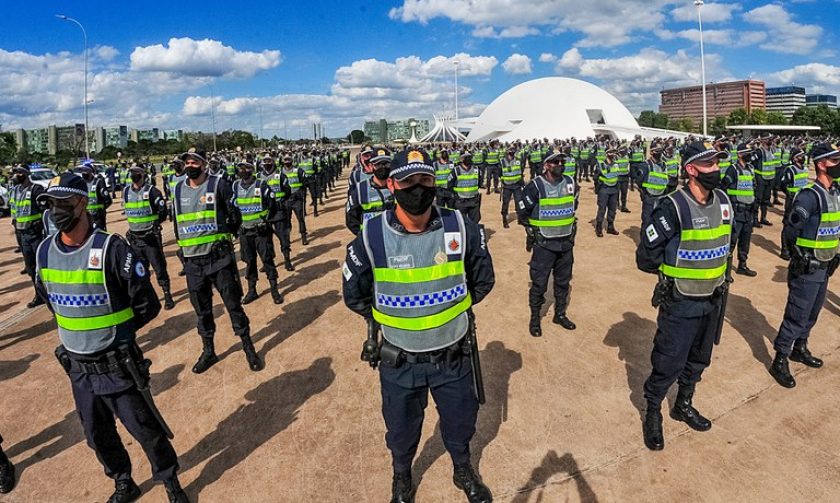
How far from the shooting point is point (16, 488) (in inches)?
144

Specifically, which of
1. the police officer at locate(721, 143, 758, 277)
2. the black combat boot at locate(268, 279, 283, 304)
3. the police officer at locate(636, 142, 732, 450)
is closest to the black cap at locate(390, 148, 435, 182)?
the police officer at locate(636, 142, 732, 450)

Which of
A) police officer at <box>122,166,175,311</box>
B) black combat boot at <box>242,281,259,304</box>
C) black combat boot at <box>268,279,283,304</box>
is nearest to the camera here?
police officer at <box>122,166,175,311</box>

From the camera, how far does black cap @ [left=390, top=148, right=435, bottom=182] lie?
2686 mm

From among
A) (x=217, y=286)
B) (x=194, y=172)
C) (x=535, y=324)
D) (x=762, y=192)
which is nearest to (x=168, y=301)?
(x=217, y=286)

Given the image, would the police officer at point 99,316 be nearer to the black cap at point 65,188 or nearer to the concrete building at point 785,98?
the black cap at point 65,188

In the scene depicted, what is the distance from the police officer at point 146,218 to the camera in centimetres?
710

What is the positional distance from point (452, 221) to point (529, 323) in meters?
3.79

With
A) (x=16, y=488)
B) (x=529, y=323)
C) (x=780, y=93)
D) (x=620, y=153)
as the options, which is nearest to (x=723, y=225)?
(x=529, y=323)

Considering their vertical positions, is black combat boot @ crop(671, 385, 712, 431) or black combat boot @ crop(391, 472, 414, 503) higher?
black combat boot @ crop(671, 385, 712, 431)

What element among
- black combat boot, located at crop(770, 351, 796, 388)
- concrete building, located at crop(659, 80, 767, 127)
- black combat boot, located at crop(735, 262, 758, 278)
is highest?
concrete building, located at crop(659, 80, 767, 127)

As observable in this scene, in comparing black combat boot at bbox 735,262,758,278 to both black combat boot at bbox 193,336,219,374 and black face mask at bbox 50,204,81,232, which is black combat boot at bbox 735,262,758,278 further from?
black face mask at bbox 50,204,81,232

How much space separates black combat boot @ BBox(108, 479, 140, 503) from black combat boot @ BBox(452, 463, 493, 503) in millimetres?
2402

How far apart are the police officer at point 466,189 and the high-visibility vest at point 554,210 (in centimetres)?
413

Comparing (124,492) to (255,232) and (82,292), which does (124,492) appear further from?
(255,232)
